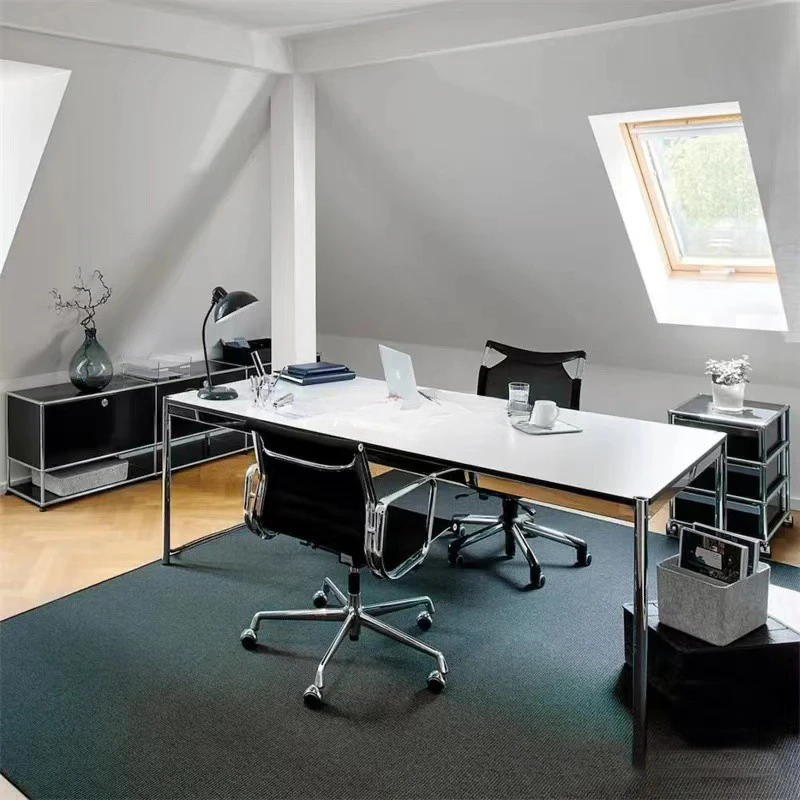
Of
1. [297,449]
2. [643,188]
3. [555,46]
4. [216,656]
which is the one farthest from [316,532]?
[643,188]

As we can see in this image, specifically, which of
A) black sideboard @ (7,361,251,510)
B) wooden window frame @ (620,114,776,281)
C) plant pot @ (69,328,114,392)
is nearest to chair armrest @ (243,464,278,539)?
black sideboard @ (7,361,251,510)

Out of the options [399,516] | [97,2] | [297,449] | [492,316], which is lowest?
[399,516]

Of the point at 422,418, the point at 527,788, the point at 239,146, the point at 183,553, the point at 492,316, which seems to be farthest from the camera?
the point at 492,316

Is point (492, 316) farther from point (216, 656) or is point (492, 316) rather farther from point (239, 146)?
point (216, 656)

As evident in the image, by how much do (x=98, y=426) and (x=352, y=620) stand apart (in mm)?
2524

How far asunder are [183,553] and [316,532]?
1425 mm

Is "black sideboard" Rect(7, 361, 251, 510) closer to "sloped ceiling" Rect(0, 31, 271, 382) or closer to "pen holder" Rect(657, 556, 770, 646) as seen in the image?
"sloped ceiling" Rect(0, 31, 271, 382)

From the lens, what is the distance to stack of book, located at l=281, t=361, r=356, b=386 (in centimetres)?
418

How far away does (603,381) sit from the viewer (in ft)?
18.3

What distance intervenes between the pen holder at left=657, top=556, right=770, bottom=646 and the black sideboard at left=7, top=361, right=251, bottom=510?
289cm

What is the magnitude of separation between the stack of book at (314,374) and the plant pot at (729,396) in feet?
6.29

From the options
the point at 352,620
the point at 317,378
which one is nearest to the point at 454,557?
the point at 352,620

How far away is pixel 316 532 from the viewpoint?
2.95m

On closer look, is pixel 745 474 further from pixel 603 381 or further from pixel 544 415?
pixel 544 415
